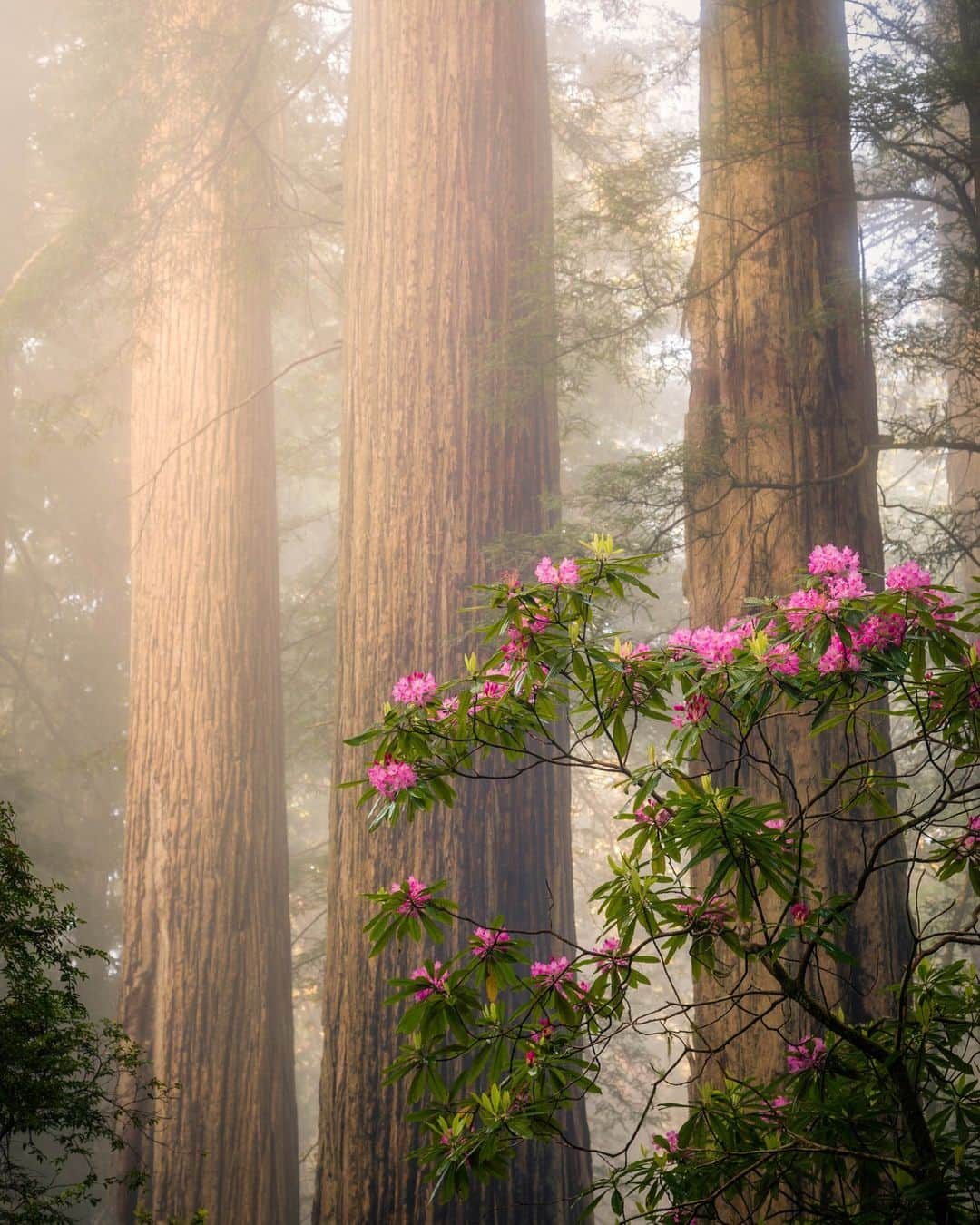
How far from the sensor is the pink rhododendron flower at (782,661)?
6.45 ft

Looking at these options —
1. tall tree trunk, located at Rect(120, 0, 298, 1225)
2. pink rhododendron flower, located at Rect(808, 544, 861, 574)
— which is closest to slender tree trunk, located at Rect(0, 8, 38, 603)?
tall tree trunk, located at Rect(120, 0, 298, 1225)

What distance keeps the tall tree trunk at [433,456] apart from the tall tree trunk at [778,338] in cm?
79

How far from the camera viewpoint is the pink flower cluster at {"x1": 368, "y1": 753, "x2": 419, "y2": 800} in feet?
7.22

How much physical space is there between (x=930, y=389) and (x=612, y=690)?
666 inches

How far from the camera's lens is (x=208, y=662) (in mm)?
6770

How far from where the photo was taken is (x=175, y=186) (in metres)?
6.68

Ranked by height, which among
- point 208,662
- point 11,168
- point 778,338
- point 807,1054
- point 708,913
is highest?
point 11,168

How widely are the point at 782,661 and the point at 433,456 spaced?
2.88 m

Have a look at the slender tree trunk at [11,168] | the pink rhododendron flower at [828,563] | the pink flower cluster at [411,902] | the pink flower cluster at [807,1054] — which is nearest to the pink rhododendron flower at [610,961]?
the pink flower cluster at [411,902]

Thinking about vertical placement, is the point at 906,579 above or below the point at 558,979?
above

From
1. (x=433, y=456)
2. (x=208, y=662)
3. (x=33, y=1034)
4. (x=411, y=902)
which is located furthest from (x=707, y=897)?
(x=208, y=662)

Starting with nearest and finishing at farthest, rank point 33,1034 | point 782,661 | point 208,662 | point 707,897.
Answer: point 707,897 < point 782,661 < point 33,1034 < point 208,662

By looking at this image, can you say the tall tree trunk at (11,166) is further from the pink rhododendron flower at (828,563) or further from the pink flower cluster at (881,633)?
the pink flower cluster at (881,633)

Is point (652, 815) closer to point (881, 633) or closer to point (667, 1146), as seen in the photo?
point (881, 633)
